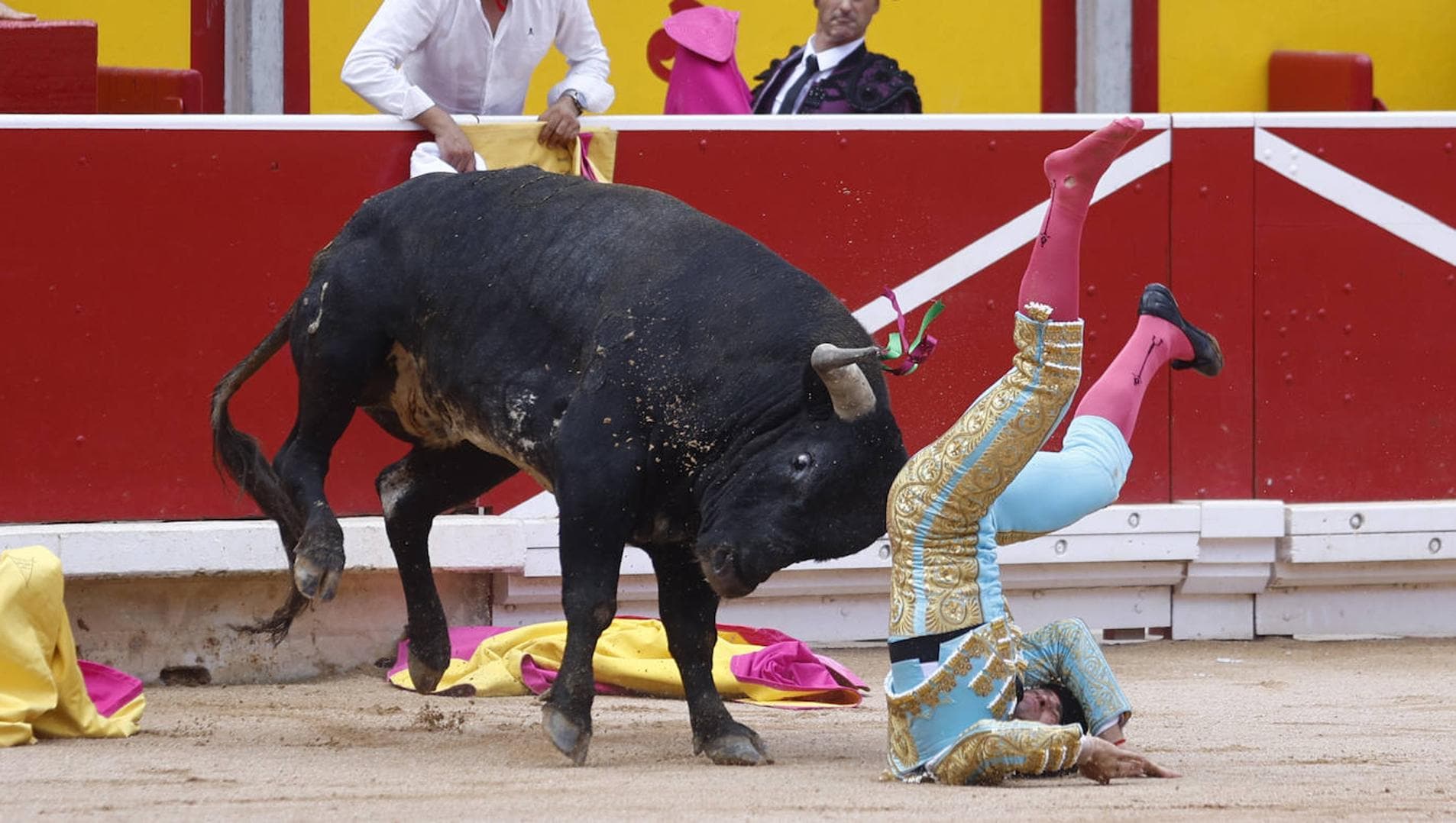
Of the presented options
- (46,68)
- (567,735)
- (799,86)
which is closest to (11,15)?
(46,68)

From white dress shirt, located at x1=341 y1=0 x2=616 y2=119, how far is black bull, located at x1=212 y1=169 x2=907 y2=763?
1052 mm

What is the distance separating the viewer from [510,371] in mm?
5320

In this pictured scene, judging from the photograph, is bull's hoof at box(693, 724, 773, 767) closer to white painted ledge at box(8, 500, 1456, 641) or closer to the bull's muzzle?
the bull's muzzle

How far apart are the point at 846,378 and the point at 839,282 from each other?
261 centimetres

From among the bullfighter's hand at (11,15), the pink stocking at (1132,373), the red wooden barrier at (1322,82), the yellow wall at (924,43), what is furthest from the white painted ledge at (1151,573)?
the yellow wall at (924,43)

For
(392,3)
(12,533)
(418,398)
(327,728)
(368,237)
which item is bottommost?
(327,728)

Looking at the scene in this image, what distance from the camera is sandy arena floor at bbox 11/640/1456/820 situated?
172 inches

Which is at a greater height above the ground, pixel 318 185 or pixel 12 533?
pixel 318 185

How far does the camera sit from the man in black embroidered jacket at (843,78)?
7.58 m

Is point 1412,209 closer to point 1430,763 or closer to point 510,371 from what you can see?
point 1430,763

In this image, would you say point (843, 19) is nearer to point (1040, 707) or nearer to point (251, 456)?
point (251, 456)

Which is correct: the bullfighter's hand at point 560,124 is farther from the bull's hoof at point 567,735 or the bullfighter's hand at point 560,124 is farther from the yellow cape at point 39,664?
the bull's hoof at point 567,735

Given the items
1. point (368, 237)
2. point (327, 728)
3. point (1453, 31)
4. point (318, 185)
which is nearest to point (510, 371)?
point (368, 237)

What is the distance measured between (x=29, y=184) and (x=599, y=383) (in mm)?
2554
